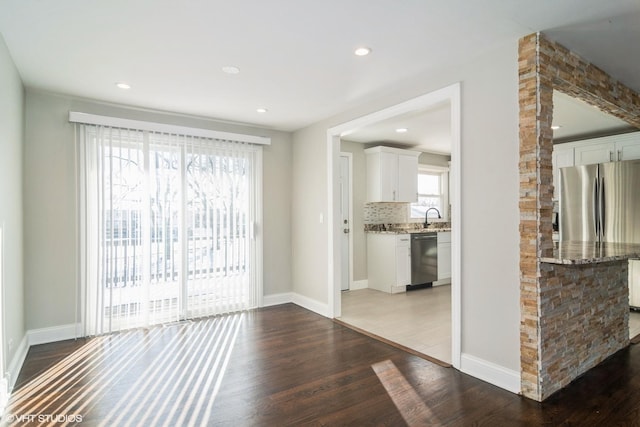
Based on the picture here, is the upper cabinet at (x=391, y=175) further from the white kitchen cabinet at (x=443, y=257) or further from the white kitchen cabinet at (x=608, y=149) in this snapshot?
the white kitchen cabinet at (x=608, y=149)

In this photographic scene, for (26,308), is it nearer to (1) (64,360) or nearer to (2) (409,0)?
(1) (64,360)

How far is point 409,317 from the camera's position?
421 cm

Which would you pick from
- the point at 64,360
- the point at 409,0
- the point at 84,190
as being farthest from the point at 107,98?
the point at 409,0

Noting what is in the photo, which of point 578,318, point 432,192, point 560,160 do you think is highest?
point 560,160

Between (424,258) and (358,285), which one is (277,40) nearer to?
(358,285)

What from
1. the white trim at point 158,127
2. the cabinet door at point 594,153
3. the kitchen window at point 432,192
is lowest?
the kitchen window at point 432,192

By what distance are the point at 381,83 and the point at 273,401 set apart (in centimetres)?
273

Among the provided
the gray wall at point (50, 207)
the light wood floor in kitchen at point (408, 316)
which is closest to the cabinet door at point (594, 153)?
the light wood floor in kitchen at point (408, 316)

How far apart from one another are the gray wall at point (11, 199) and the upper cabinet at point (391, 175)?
4.45 metres

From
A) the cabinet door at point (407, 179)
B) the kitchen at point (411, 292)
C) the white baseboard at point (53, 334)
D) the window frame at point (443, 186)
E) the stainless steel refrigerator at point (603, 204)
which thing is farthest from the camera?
the window frame at point (443, 186)

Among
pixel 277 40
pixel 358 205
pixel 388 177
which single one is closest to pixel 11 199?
pixel 277 40

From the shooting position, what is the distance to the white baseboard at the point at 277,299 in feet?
15.8

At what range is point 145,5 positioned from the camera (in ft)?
6.62

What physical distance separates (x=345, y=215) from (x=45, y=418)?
4.35 meters
